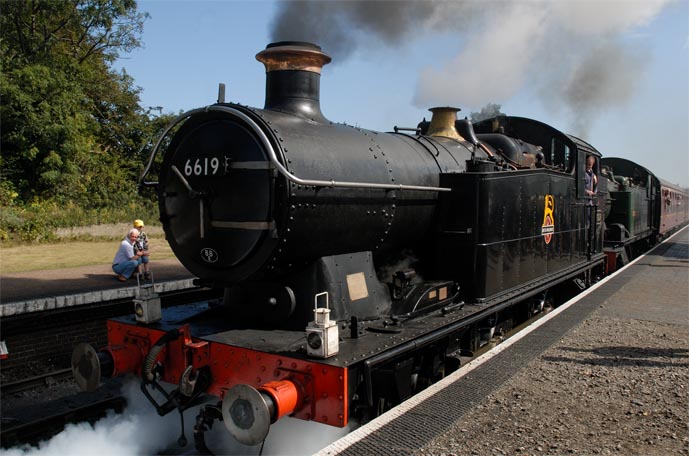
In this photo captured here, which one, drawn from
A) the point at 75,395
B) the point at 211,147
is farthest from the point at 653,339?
the point at 75,395

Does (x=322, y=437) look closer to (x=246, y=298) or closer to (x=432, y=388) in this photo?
(x=432, y=388)

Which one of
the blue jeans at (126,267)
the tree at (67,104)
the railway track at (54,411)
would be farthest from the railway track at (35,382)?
the tree at (67,104)

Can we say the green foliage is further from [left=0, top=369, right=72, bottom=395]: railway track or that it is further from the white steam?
the white steam

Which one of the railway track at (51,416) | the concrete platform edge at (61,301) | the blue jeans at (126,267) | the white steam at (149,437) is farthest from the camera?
the blue jeans at (126,267)

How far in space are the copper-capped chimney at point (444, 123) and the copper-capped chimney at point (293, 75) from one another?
7.51 feet

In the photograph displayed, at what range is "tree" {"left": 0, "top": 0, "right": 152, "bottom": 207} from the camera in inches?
813

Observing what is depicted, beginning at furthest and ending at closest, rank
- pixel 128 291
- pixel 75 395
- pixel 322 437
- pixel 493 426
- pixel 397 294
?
pixel 128 291 → pixel 75 395 → pixel 397 294 → pixel 322 437 → pixel 493 426

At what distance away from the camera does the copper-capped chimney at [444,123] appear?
21.3 ft

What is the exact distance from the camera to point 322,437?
4.09m

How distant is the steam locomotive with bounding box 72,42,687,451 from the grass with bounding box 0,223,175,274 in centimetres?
797

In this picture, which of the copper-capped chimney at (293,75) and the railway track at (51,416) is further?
the railway track at (51,416)

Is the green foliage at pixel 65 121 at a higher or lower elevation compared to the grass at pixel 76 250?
higher

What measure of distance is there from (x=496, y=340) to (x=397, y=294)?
2.19 metres

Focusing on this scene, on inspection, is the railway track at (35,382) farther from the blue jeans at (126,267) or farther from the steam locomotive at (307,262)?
the blue jeans at (126,267)
